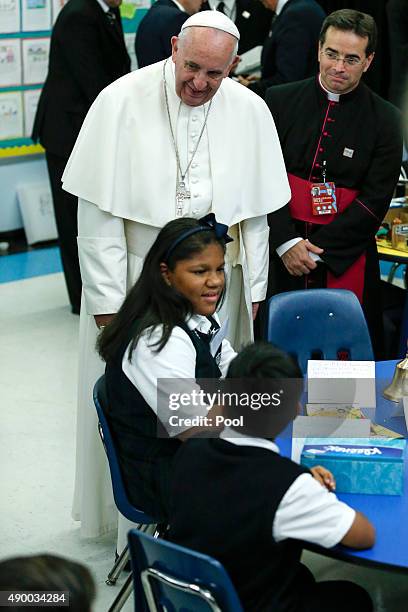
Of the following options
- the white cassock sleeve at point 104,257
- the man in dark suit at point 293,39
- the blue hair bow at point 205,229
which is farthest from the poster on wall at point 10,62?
the blue hair bow at point 205,229

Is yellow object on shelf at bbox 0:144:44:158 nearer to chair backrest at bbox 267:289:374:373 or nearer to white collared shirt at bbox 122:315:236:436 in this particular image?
chair backrest at bbox 267:289:374:373

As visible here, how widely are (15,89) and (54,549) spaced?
4.70m

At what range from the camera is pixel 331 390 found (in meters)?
3.19

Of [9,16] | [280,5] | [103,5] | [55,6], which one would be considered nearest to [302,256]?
[280,5]

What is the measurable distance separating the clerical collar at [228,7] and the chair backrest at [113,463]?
4.94m

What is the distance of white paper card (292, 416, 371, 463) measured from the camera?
2895mm

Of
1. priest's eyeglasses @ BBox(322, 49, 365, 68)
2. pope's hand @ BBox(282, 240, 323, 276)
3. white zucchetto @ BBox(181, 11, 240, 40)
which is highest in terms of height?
white zucchetto @ BBox(181, 11, 240, 40)

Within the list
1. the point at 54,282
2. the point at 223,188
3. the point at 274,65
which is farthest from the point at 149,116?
the point at 54,282

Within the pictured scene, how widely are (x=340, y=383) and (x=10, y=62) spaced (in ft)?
17.2

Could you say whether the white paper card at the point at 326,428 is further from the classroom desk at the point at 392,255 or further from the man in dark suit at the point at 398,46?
the man in dark suit at the point at 398,46

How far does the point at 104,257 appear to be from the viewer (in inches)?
136

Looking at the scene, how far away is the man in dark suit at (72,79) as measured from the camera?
6020 millimetres

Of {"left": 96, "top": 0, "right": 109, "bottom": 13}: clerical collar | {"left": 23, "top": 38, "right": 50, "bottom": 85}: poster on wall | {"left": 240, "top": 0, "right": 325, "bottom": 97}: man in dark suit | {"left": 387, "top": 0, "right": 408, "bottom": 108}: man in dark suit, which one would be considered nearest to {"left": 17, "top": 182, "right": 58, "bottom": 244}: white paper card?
{"left": 23, "top": 38, "right": 50, "bottom": 85}: poster on wall

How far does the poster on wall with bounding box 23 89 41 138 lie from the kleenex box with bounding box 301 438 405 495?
5.73 metres
